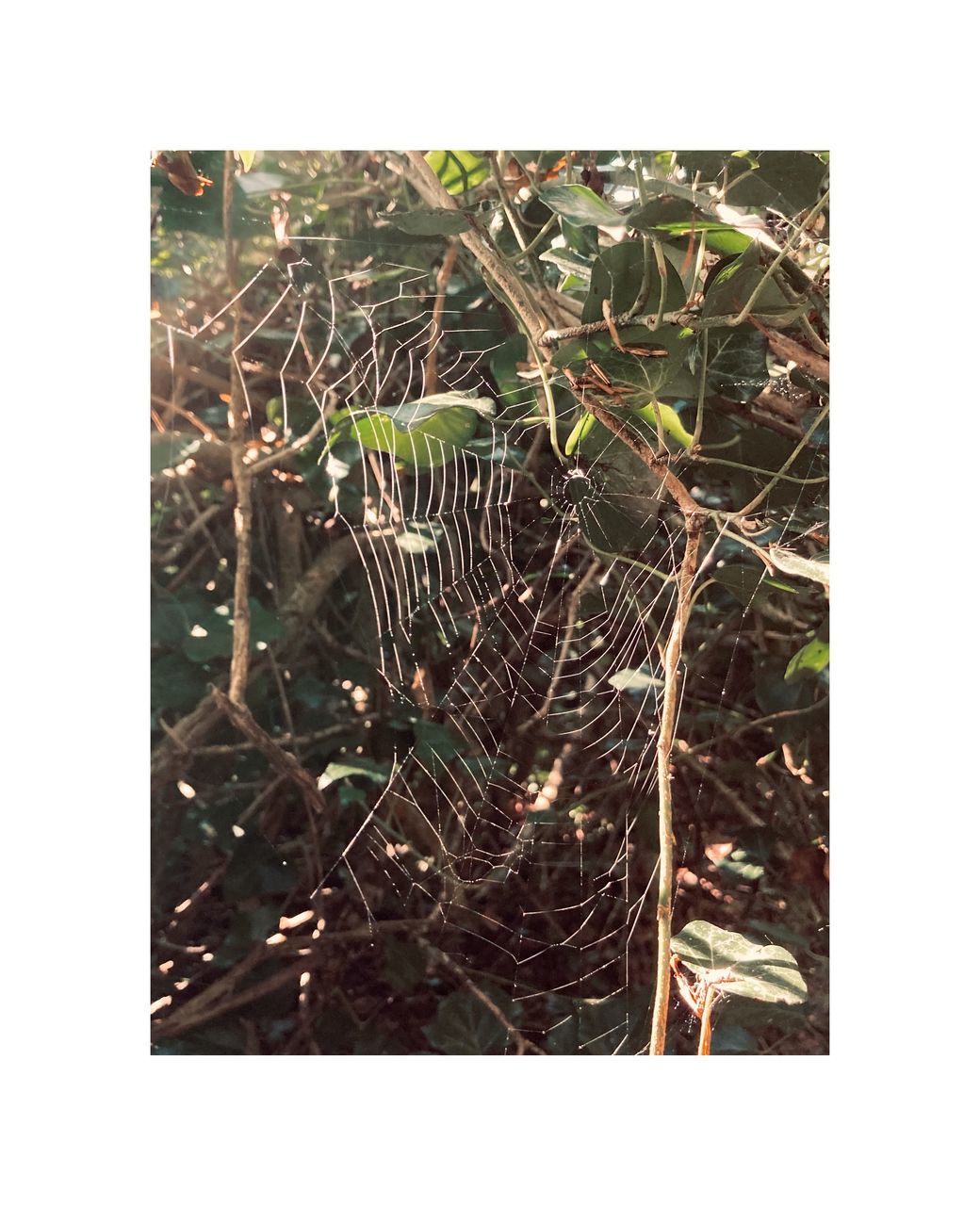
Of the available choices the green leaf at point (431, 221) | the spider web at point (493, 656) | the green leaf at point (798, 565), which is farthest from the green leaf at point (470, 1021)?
the green leaf at point (431, 221)

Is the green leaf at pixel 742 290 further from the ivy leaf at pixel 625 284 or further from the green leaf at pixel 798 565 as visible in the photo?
the green leaf at pixel 798 565

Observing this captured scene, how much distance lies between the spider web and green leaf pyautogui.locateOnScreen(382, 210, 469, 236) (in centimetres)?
4

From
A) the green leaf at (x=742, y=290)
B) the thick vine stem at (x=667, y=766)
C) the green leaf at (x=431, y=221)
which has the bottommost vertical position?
the thick vine stem at (x=667, y=766)

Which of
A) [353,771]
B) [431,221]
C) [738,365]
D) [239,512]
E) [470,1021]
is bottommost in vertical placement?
[470,1021]

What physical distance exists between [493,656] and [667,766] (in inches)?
7.6

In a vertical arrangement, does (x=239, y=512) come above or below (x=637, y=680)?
above

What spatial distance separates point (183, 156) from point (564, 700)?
617 mm

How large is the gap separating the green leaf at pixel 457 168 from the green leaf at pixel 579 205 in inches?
2.6

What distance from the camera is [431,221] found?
1.20 metres

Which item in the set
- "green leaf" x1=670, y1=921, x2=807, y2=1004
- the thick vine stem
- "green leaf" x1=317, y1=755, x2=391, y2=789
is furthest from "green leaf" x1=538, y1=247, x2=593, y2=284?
"green leaf" x1=670, y1=921, x2=807, y2=1004

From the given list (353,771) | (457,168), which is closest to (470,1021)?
(353,771)

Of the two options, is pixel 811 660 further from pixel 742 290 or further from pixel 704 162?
pixel 704 162

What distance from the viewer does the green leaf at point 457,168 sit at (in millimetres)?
1204
